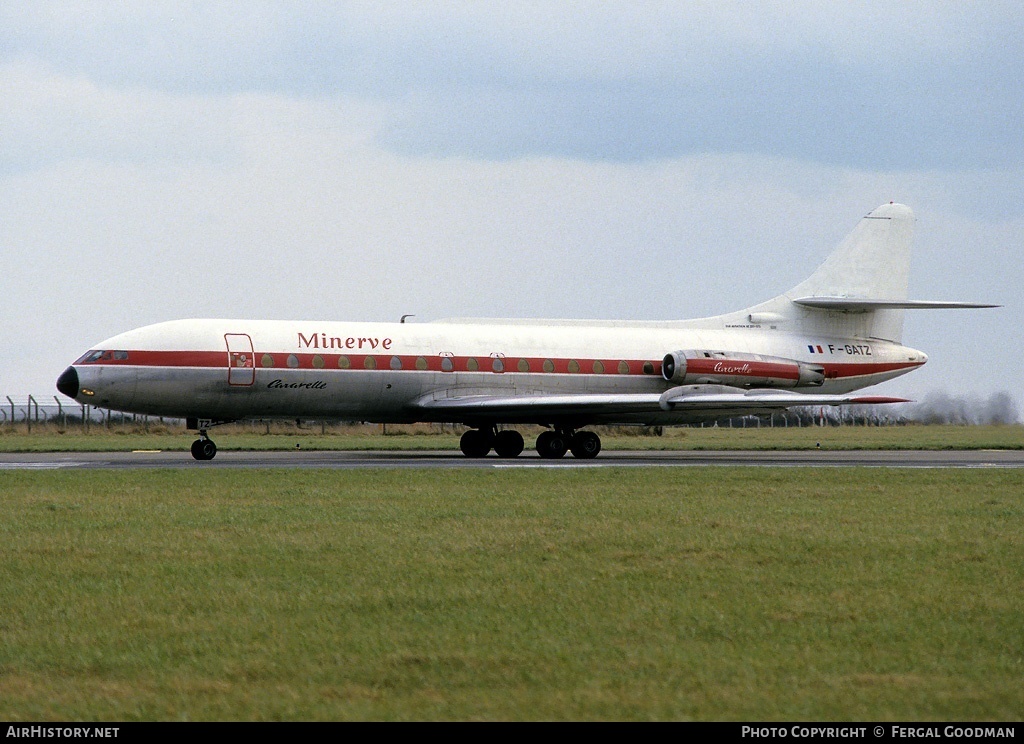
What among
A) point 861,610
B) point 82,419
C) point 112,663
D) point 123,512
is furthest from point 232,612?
point 82,419

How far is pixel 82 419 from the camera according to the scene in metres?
60.0

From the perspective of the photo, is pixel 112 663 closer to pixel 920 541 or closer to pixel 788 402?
pixel 920 541

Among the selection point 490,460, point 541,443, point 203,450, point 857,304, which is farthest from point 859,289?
point 203,450

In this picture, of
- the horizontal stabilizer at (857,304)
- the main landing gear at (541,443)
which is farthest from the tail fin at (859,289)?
the main landing gear at (541,443)

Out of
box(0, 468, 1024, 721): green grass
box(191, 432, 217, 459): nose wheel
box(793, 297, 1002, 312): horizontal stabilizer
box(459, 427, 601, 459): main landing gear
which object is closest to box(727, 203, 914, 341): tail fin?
box(793, 297, 1002, 312): horizontal stabilizer

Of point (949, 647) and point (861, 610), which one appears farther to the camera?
point (861, 610)

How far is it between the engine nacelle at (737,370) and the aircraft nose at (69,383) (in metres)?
16.0

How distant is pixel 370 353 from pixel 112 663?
81.9 feet

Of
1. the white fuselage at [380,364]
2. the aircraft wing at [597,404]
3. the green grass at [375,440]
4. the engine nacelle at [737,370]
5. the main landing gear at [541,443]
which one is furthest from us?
the green grass at [375,440]

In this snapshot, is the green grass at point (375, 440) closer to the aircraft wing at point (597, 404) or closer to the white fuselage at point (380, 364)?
the white fuselage at point (380, 364)

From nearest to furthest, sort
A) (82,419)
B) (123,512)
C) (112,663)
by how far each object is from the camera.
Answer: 1. (112,663)
2. (123,512)
3. (82,419)

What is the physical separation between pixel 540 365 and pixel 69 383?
12249 millimetres

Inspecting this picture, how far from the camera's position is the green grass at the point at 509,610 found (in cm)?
705

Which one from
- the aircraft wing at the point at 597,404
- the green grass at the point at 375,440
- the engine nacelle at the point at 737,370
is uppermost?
the engine nacelle at the point at 737,370
